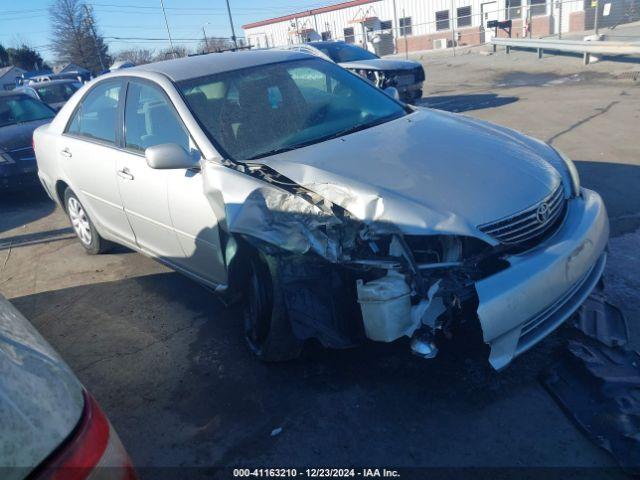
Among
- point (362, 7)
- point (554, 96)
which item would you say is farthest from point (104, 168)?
point (362, 7)

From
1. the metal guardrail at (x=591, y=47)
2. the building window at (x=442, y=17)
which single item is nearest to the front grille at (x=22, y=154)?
the metal guardrail at (x=591, y=47)

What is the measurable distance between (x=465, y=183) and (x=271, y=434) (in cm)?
162

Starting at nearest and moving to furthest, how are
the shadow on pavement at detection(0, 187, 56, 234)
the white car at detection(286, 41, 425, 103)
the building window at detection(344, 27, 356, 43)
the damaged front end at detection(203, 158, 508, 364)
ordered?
the damaged front end at detection(203, 158, 508, 364), the shadow on pavement at detection(0, 187, 56, 234), the white car at detection(286, 41, 425, 103), the building window at detection(344, 27, 356, 43)

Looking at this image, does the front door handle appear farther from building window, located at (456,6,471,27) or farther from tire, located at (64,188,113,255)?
building window, located at (456,6,471,27)

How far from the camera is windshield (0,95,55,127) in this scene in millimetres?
8500

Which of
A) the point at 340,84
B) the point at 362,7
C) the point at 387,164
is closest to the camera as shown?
the point at 387,164

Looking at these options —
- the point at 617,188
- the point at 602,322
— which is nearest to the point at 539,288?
the point at 602,322

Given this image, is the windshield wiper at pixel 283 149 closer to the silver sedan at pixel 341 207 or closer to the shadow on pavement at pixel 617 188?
the silver sedan at pixel 341 207

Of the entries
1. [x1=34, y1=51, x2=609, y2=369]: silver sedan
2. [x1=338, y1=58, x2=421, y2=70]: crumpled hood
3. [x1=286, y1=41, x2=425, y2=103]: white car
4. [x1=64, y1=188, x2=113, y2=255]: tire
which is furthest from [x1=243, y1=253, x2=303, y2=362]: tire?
[x1=338, y1=58, x2=421, y2=70]: crumpled hood

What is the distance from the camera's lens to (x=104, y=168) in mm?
4156

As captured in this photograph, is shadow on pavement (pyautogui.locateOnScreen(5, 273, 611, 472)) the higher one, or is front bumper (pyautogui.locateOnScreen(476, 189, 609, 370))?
front bumper (pyautogui.locateOnScreen(476, 189, 609, 370))

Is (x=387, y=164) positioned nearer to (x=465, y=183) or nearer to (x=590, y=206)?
(x=465, y=183)

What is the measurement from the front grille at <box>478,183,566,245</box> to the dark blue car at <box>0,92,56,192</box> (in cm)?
713

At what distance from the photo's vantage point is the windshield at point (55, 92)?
43.3ft
